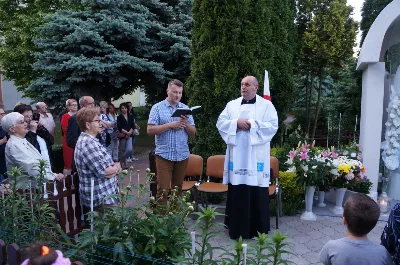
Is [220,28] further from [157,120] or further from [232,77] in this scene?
[157,120]

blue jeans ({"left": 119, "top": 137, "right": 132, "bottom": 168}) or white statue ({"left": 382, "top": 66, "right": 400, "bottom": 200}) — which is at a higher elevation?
white statue ({"left": 382, "top": 66, "right": 400, "bottom": 200})

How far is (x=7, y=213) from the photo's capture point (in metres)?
3.47

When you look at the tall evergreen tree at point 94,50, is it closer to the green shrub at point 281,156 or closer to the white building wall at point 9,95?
→ the green shrub at point 281,156

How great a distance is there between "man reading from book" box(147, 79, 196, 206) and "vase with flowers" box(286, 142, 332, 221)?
73.2 inches

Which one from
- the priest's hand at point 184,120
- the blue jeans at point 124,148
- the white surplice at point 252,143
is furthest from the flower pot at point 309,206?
the blue jeans at point 124,148

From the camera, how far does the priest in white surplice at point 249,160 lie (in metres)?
5.13

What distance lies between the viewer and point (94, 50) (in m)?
11.6

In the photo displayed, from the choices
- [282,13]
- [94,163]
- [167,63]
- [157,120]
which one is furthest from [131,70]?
[94,163]

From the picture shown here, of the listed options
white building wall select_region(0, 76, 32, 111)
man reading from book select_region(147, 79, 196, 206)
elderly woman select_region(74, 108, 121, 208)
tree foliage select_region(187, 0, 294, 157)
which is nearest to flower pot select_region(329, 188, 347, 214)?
tree foliage select_region(187, 0, 294, 157)

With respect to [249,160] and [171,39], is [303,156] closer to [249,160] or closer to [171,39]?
[249,160]

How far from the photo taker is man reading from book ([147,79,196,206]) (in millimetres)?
5176

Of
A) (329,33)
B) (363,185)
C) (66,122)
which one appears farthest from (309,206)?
(329,33)

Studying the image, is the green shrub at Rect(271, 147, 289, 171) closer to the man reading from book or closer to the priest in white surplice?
the priest in white surplice

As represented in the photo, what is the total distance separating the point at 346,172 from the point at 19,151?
4.59 meters
